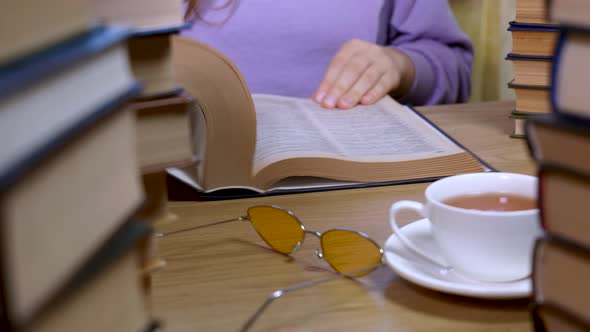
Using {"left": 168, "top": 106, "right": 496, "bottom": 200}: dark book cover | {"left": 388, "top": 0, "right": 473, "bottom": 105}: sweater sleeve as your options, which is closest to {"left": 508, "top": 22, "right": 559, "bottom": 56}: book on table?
{"left": 168, "top": 106, "right": 496, "bottom": 200}: dark book cover

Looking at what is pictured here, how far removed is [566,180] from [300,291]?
0.92 ft

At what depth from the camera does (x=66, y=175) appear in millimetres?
264

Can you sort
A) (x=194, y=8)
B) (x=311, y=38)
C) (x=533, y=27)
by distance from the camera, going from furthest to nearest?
(x=311, y=38)
(x=194, y=8)
(x=533, y=27)

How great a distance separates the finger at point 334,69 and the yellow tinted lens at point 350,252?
24.9 inches

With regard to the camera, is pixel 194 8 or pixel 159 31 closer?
pixel 159 31

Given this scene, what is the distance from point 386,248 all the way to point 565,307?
0.26 meters

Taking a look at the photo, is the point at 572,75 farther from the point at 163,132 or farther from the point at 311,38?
the point at 311,38

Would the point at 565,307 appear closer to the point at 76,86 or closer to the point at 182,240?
the point at 76,86

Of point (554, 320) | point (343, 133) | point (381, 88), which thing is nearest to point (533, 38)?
point (343, 133)

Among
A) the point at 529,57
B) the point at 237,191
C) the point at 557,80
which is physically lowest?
the point at 237,191

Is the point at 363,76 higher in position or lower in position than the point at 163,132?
lower

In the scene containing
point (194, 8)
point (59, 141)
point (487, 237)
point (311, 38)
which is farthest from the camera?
point (311, 38)

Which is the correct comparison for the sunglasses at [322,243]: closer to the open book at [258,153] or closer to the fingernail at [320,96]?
the open book at [258,153]

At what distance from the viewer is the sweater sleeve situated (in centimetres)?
161
